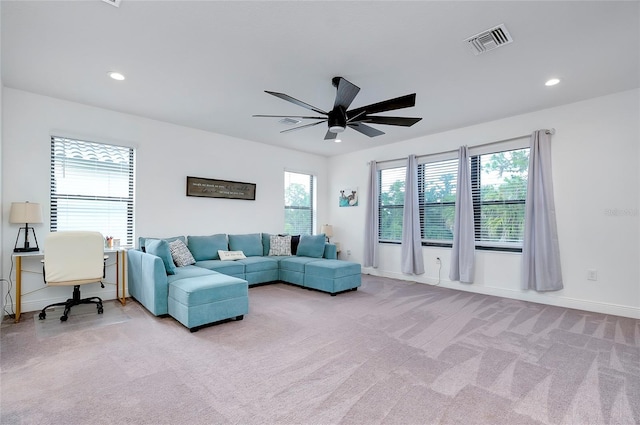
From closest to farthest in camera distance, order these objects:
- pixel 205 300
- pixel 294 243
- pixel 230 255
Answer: pixel 205 300, pixel 230 255, pixel 294 243

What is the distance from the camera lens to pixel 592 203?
389 cm

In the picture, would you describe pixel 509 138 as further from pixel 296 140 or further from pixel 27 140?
pixel 27 140

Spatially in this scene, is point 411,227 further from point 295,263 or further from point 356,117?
point 356,117

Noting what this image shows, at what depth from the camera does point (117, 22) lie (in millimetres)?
2363

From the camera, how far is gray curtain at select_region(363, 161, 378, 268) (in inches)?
245

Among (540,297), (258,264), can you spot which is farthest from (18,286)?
(540,297)

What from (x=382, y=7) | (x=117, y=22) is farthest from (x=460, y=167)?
(x=117, y=22)

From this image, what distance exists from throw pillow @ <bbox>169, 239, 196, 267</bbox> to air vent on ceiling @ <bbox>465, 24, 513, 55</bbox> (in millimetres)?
4305

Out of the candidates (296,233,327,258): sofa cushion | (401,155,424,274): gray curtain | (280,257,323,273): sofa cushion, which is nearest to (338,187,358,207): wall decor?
(401,155,424,274): gray curtain

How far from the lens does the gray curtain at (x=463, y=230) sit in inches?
190

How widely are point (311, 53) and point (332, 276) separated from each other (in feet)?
9.78

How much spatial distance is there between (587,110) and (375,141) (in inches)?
123

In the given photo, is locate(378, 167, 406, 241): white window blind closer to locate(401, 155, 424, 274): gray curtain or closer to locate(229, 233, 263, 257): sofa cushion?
locate(401, 155, 424, 274): gray curtain

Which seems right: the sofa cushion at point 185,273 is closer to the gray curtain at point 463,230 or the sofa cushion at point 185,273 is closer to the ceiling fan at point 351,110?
the ceiling fan at point 351,110
